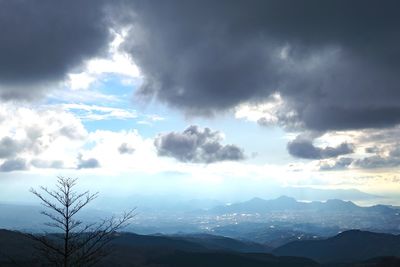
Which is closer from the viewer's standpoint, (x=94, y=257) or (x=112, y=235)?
(x=94, y=257)

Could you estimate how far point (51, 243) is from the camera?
38.7 m

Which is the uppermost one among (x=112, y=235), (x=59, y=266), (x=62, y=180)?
(x=62, y=180)

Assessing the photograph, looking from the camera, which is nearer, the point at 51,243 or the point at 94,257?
the point at 94,257

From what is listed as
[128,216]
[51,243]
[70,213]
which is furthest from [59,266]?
[128,216]

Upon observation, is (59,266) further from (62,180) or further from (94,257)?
(62,180)

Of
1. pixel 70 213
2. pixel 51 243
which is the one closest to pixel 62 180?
pixel 70 213

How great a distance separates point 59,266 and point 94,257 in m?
4.25

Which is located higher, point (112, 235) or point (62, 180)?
point (62, 180)

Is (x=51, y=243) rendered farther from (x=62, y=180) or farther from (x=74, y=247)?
(x=62, y=180)

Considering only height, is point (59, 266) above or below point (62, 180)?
below

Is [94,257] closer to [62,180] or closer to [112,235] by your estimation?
[112,235]

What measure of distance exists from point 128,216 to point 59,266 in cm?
711

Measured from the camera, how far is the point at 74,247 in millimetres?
36812

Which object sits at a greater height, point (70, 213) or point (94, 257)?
point (70, 213)
